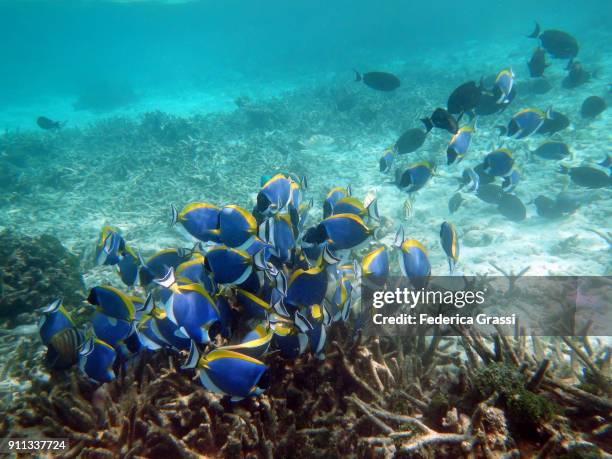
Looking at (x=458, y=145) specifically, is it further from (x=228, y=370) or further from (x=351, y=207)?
(x=228, y=370)

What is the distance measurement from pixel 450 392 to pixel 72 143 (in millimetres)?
22344

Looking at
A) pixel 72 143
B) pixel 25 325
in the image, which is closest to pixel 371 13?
pixel 72 143

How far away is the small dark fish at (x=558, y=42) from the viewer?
7.53m

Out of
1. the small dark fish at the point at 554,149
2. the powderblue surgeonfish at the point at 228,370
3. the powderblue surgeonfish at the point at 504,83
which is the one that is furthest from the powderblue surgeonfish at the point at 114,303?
the small dark fish at the point at 554,149

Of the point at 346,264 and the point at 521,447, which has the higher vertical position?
the point at 346,264

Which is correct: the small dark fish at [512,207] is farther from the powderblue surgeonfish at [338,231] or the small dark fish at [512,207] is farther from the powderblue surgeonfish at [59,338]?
the powderblue surgeonfish at [59,338]

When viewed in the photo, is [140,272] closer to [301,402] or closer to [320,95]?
[301,402]

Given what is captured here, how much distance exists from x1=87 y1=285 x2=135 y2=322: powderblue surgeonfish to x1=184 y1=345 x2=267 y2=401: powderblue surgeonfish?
963 millimetres

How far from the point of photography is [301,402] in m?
2.33

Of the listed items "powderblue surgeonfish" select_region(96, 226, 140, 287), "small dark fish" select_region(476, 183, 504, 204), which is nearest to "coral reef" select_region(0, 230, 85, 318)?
"powderblue surgeonfish" select_region(96, 226, 140, 287)

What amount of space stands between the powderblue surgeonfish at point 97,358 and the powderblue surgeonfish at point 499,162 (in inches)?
230

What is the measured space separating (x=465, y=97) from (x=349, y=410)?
5096mm

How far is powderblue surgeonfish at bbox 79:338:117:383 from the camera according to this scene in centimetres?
232

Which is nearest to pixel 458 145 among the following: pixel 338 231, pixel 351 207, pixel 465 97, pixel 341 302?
pixel 465 97
